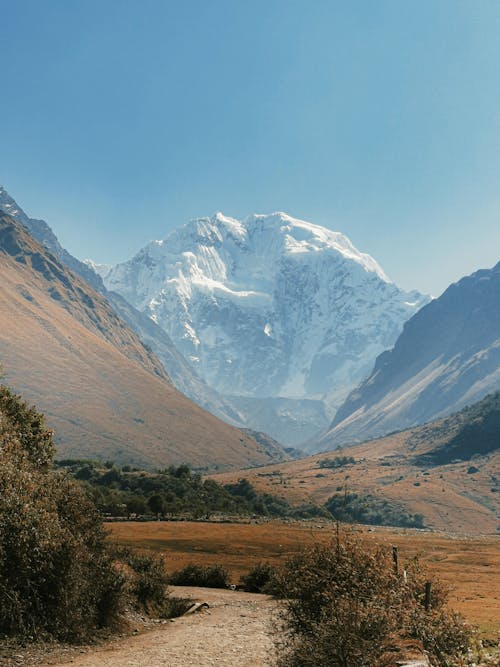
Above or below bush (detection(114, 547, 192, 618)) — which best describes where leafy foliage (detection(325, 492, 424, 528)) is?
above

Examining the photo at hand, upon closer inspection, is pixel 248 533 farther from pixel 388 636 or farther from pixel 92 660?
pixel 388 636

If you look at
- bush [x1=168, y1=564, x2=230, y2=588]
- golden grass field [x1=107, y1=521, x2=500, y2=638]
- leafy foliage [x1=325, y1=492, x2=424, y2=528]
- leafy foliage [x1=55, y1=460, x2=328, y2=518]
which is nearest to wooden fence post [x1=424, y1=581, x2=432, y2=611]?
golden grass field [x1=107, y1=521, x2=500, y2=638]

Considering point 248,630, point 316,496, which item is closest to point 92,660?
point 248,630

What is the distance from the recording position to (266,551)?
7362 cm

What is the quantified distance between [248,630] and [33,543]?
12.2 m

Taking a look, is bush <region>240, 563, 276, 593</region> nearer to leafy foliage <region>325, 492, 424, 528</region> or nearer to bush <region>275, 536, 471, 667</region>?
bush <region>275, 536, 471, 667</region>

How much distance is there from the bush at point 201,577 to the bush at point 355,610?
28.1 meters

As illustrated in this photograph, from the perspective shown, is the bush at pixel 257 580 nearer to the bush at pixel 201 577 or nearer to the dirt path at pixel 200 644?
the bush at pixel 201 577

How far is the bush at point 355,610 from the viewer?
1399 cm

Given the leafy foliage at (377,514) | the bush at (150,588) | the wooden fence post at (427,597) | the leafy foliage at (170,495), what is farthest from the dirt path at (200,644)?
the leafy foliage at (377,514)

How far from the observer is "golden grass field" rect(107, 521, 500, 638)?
43.8 m

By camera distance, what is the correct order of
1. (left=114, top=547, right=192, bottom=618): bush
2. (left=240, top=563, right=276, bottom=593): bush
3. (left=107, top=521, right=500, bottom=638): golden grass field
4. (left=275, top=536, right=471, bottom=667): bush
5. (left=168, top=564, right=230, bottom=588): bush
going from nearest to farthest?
(left=275, top=536, right=471, bottom=667): bush
(left=114, top=547, right=192, bottom=618): bush
(left=107, top=521, right=500, bottom=638): golden grass field
(left=240, top=563, right=276, bottom=593): bush
(left=168, top=564, right=230, bottom=588): bush

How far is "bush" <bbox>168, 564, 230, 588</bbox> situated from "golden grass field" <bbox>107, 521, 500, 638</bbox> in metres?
5.74

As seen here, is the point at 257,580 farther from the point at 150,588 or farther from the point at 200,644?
the point at 200,644
